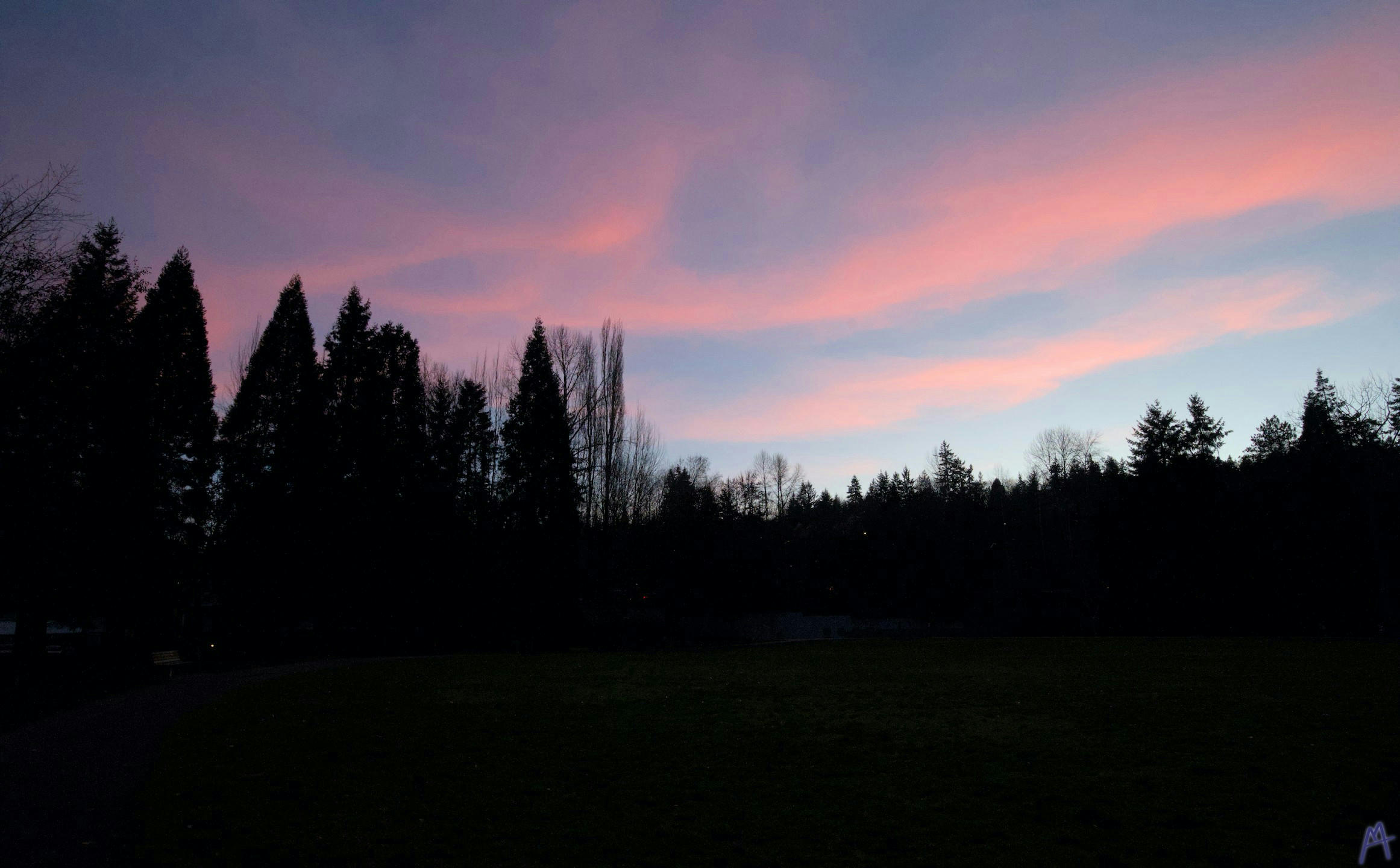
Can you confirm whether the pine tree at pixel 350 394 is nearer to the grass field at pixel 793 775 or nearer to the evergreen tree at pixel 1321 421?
the grass field at pixel 793 775

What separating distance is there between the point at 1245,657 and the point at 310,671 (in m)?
28.1

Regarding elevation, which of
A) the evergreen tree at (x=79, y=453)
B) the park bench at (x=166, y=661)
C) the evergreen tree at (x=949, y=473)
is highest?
the evergreen tree at (x=949, y=473)

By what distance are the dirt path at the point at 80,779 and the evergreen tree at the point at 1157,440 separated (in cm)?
5710

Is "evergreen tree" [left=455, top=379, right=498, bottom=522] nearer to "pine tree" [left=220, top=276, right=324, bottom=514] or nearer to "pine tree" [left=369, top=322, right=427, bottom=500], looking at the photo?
"pine tree" [left=369, top=322, right=427, bottom=500]

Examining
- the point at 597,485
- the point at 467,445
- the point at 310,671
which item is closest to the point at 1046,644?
the point at 597,485

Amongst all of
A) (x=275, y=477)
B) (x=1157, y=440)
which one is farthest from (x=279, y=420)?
(x=1157, y=440)

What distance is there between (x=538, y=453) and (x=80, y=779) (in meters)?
37.0

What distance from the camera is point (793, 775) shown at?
9430mm

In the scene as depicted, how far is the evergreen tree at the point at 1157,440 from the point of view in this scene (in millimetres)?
56156

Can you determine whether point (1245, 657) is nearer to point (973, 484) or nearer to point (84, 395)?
point (84, 395)

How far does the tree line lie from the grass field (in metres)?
12.5
